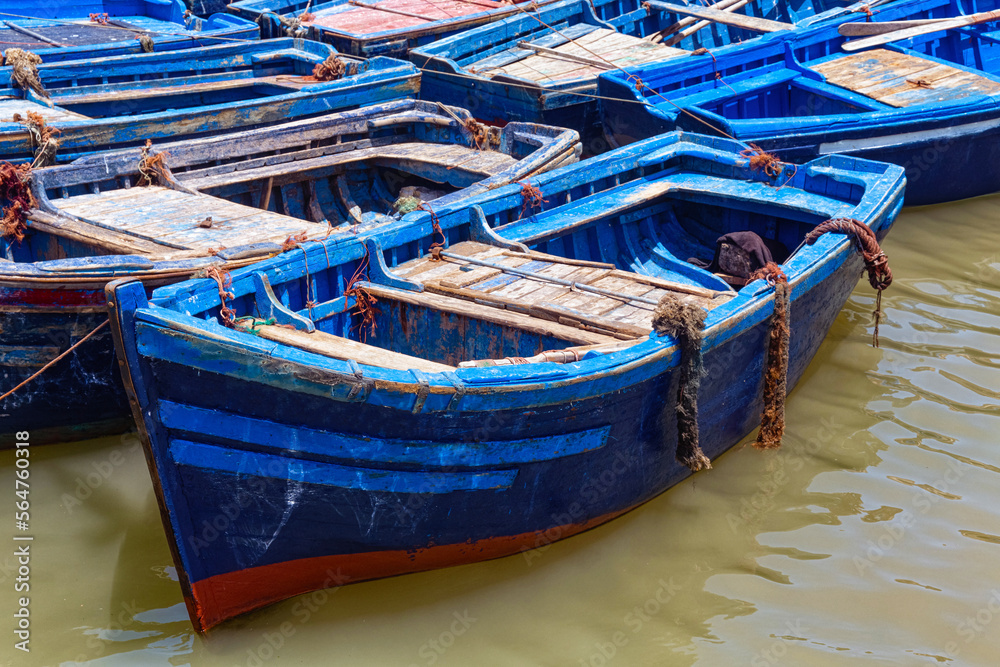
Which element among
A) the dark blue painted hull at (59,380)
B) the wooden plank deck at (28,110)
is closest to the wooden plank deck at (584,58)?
the wooden plank deck at (28,110)

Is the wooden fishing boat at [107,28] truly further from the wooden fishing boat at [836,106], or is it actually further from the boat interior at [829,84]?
the boat interior at [829,84]

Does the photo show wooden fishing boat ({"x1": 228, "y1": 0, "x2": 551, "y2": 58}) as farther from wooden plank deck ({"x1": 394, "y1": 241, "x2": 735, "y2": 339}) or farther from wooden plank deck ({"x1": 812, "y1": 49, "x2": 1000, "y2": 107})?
wooden plank deck ({"x1": 394, "y1": 241, "x2": 735, "y2": 339})

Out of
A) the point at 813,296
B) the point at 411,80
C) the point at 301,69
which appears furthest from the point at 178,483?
the point at 301,69

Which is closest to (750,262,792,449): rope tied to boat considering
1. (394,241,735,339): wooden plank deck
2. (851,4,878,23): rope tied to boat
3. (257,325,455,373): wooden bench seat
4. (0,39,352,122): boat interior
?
(394,241,735,339): wooden plank deck

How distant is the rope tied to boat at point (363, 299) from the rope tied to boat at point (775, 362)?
2.37 metres

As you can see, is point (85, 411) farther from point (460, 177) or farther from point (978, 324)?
point (978, 324)

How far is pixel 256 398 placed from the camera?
14.3 ft

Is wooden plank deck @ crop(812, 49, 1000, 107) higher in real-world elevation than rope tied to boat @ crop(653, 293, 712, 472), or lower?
higher

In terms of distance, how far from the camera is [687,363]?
17.1 feet

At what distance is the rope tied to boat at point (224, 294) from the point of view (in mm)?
5059

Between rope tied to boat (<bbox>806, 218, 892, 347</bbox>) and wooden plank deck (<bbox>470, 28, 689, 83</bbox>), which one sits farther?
wooden plank deck (<bbox>470, 28, 689, 83</bbox>)

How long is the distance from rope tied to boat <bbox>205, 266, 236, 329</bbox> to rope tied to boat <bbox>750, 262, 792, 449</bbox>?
10.2 feet

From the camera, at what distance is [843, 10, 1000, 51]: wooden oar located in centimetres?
1055

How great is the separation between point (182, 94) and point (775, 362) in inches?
257
